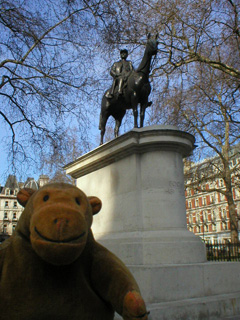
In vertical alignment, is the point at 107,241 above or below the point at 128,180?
below

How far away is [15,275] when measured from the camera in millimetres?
2023

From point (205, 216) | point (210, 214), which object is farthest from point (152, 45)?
point (205, 216)

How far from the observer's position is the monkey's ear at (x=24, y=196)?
2.26m

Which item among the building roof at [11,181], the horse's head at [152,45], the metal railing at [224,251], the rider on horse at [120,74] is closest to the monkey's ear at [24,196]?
the horse's head at [152,45]

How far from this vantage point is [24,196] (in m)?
2.28

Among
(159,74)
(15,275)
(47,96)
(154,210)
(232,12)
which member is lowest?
(15,275)

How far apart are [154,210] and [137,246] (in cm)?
74

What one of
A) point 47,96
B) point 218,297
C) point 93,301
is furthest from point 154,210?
point 47,96

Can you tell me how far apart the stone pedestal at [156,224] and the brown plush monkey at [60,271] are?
92.2 inches

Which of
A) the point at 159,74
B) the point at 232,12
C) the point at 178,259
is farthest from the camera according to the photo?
the point at 159,74

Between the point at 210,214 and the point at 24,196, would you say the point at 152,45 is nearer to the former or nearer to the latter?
the point at 24,196

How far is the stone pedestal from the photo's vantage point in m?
4.57

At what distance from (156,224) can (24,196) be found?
3.67 m

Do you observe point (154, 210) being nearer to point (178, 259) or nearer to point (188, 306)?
point (178, 259)
